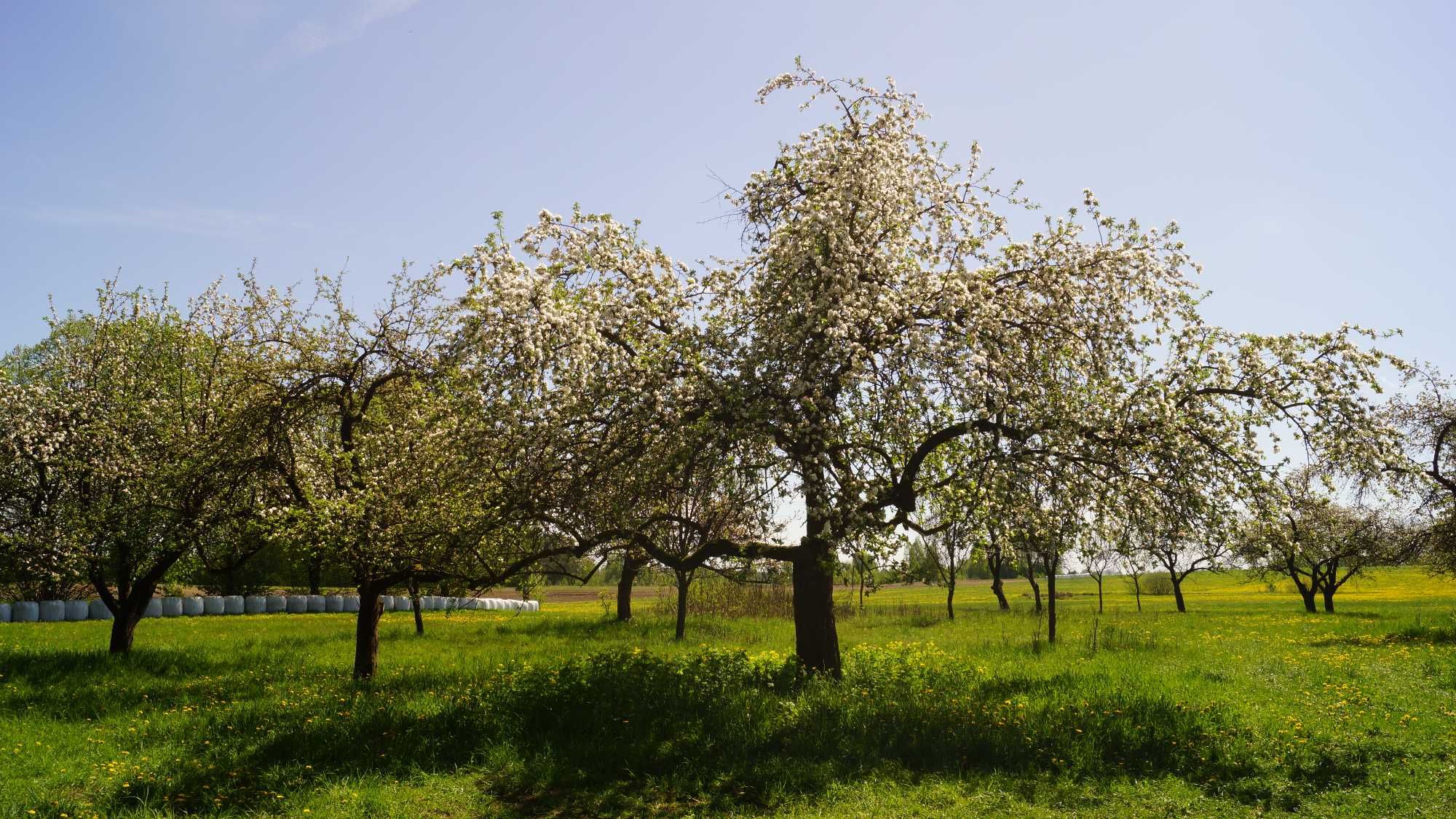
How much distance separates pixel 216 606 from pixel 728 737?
4995cm

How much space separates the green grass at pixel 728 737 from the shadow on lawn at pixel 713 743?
49 mm

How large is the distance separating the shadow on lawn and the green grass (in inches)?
1.9

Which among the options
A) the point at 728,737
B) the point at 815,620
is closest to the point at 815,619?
the point at 815,620

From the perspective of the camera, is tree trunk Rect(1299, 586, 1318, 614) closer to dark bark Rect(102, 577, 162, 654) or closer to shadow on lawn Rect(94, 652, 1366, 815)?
shadow on lawn Rect(94, 652, 1366, 815)

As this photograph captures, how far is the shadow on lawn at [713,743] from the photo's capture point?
1183cm

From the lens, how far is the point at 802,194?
16.4 m

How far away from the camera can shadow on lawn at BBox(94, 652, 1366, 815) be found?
38.8 feet

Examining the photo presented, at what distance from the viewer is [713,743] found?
13.2 meters

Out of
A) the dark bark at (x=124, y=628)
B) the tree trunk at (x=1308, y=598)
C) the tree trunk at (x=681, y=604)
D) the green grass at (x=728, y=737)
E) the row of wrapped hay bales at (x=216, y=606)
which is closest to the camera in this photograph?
the green grass at (x=728, y=737)

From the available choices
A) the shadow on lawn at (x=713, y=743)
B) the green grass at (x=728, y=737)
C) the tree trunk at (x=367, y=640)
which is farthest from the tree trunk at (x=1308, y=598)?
the tree trunk at (x=367, y=640)

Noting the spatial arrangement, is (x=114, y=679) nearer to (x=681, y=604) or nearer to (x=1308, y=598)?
(x=681, y=604)

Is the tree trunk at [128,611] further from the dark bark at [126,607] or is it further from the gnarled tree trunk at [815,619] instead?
the gnarled tree trunk at [815,619]

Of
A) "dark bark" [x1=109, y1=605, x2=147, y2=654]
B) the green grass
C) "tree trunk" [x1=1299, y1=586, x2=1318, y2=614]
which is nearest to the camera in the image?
the green grass

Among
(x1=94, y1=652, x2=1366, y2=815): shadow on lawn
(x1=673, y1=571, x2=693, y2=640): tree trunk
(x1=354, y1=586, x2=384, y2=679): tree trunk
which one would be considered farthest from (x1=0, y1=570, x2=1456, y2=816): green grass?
(x1=673, y1=571, x2=693, y2=640): tree trunk
